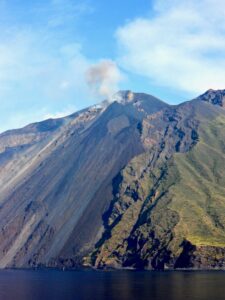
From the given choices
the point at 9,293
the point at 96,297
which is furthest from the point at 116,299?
the point at 9,293

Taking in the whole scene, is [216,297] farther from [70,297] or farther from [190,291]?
[70,297]

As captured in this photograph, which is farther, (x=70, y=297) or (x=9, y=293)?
(x=9, y=293)

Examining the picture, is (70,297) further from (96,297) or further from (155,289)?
(155,289)

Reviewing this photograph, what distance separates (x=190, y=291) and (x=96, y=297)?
28.9 metres

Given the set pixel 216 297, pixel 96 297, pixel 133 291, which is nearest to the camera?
pixel 216 297

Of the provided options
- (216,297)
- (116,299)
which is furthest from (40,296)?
(216,297)

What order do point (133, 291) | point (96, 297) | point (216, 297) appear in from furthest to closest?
point (133, 291)
point (96, 297)
point (216, 297)

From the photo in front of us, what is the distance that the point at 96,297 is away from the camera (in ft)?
548

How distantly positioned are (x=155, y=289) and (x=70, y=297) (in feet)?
102

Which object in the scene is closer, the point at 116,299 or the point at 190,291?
the point at 116,299

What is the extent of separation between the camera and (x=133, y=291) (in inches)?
7190

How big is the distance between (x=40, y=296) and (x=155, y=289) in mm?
36315

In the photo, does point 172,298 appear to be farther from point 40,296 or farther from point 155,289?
point 40,296

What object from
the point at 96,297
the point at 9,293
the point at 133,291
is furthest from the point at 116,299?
the point at 9,293
